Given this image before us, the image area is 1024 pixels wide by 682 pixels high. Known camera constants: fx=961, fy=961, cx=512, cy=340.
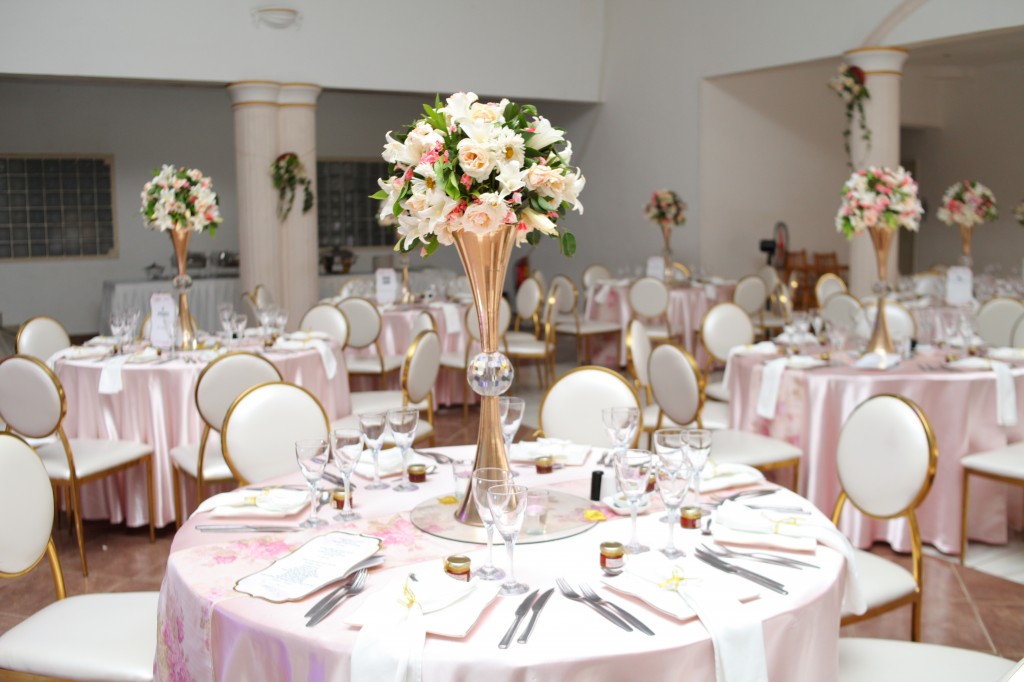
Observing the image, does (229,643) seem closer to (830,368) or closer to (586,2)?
(830,368)

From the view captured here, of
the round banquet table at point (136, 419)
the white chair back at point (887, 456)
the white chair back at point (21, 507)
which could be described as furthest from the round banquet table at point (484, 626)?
the round banquet table at point (136, 419)

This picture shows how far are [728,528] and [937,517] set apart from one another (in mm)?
2563

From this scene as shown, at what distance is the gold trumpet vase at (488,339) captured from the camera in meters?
2.25

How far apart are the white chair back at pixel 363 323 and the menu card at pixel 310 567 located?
4693mm

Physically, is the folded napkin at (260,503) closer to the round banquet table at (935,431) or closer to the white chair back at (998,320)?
the round banquet table at (935,431)

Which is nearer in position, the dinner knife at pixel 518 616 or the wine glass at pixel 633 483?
the dinner knife at pixel 518 616

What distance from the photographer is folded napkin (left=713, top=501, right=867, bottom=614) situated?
2.11 m

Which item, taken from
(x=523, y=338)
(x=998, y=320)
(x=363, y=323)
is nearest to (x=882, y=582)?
(x=998, y=320)

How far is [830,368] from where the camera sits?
4.52 metres

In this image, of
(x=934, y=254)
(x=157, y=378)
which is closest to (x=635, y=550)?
(x=157, y=378)

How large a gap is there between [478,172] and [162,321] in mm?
3365

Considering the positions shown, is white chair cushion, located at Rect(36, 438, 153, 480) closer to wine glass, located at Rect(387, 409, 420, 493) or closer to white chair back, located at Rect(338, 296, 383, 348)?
wine glass, located at Rect(387, 409, 420, 493)

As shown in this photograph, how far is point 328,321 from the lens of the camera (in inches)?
252

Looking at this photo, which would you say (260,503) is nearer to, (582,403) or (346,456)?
(346,456)
